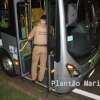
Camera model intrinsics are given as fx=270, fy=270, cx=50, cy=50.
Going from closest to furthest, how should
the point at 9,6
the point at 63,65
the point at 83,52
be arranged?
the point at 63,65
the point at 83,52
the point at 9,6

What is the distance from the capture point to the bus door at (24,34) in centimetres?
643

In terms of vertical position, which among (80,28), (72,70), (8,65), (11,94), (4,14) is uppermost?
(4,14)

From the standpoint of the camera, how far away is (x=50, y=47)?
5777 millimetres

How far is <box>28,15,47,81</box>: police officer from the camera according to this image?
6.25 meters

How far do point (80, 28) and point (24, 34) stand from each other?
1.46 m

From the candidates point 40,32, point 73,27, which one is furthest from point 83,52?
point 40,32

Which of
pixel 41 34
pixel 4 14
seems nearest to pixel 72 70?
pixel 41 34

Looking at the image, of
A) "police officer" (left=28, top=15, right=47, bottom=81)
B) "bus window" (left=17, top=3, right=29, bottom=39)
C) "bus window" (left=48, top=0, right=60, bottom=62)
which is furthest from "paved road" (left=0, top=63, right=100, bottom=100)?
"bus window" (left=17, top=3, right=29, bottom=39)

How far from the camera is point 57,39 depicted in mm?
5562

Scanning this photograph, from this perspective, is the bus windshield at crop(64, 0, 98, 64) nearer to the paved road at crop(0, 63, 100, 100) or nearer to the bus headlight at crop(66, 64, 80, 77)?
the bus headlight at crop(66, 64, 80, 77)

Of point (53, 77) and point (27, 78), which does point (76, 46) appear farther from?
point (27, 78)

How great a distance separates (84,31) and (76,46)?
0.47 metres

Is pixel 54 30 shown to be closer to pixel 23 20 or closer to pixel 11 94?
pixel 23 20

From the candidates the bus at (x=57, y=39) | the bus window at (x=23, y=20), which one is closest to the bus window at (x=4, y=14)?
the bus at (x=57, y=39)
